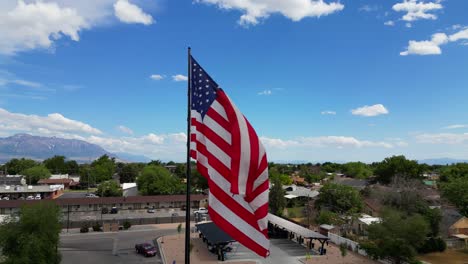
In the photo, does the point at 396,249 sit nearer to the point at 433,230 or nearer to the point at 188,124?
the point at 433,230

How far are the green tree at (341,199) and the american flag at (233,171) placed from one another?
50.4 m

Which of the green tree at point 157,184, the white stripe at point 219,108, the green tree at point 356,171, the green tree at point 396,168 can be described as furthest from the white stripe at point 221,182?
the green tree at point 356,171

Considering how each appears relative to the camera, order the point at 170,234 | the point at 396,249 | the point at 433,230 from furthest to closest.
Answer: the point at 170,234
the point at 433,230
the point at 396,249

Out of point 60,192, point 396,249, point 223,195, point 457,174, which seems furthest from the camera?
point 60,192

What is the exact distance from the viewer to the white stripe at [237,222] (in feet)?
27.0

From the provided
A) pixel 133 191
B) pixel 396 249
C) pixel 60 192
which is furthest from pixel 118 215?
pixel 396 249

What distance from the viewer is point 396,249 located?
29531mm

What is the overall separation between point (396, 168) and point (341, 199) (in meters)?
38.8

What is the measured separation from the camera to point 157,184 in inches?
2876

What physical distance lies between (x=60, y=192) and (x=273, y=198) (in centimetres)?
5509

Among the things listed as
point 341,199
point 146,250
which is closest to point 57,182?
point 146,250

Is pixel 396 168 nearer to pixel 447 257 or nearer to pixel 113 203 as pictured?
pixel 447 257

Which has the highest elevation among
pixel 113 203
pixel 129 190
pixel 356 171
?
pixel 356 171

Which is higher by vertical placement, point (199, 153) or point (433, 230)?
point (199, 153)
